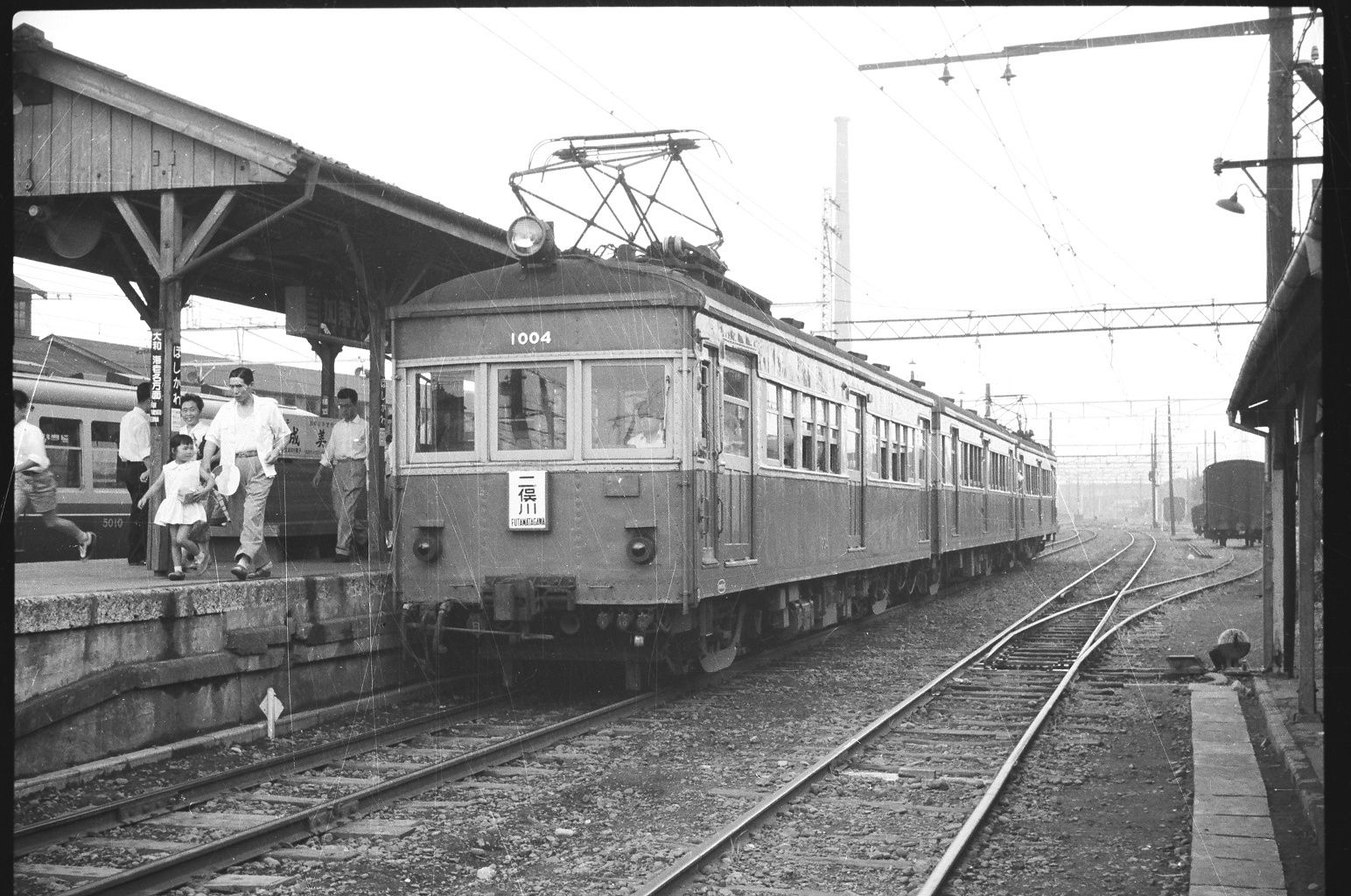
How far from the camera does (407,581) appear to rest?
9.46m

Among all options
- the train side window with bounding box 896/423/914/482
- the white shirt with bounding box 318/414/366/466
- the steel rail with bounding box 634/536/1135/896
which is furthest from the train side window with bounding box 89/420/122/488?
the steel rail with bounding box 634/536/1135/896

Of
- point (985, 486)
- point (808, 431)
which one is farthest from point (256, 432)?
point (985, 486)

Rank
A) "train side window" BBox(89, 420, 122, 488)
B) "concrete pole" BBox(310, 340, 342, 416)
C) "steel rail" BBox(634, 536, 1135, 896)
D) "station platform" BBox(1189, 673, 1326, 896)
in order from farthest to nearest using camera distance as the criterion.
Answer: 1. "train side window" BBox(89, 420, 122, 488)
2. "concrete pole" BBox(310, 340, 342, 416)
3. "station platform" BBox(1189, 673, 1326, 896)
4. "steel rail" BBox(634, 536, 1135, 896)

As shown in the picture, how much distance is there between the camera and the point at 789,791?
21.7 ft

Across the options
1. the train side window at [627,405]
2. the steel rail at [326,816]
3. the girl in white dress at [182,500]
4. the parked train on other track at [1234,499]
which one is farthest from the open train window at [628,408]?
the parked train on other track at [1234,499]

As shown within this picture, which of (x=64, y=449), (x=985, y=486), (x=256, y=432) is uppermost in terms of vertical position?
(x=64, y=449)

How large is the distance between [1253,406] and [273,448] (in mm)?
8523

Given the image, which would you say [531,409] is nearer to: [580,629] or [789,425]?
[580,629]

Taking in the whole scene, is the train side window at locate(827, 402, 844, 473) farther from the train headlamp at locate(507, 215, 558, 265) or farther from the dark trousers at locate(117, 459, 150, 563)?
the dark trousers at locate(117, 459, 150, 563)

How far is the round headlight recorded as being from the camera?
9422mm

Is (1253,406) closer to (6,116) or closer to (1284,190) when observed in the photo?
(1284,190)

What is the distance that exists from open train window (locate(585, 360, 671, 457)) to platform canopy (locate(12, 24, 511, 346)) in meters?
2.42

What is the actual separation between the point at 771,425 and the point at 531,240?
2677 mm

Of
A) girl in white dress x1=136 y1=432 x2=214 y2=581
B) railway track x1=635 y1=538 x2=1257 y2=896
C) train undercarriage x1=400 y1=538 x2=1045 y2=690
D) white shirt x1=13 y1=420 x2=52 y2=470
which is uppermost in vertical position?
white shirt x1=13 y1=420 x2=52 y2=470
